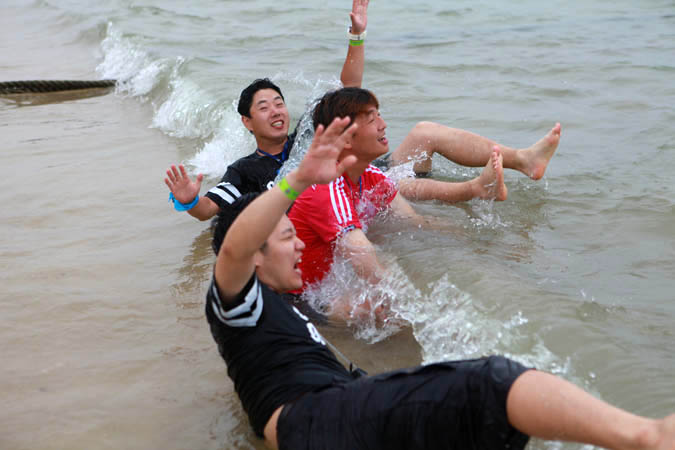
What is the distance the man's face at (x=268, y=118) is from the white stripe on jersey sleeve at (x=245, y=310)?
286cm

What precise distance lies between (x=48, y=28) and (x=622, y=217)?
15.8 meters

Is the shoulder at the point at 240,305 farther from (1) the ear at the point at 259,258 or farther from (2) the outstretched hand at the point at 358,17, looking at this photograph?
(2) the outstretched hand at the point at 358,17

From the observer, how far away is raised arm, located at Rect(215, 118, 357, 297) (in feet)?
7.88

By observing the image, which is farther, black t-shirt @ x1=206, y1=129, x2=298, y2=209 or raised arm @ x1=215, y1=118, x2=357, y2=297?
black t-shirt @ x1=206, y1=129, x2=298, y2=209

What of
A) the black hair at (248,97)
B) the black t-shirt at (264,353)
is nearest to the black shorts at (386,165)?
the black hair at (248,97)

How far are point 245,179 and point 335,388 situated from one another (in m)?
2.98

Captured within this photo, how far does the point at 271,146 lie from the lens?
17.8ft

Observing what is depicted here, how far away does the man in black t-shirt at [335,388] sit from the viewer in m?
2.09

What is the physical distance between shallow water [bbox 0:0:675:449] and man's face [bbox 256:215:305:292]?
74 centimetres

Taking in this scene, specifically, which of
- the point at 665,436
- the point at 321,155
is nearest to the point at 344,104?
the point at 321,155

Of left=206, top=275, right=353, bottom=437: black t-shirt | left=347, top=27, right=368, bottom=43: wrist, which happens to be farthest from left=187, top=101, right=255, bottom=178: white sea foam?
left=206, top=275, right=353, bottom=437: black t-shirt

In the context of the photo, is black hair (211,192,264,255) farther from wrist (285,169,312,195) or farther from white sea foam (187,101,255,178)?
white sea foam (187,101,255,178)

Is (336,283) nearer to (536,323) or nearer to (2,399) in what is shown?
(536,323)

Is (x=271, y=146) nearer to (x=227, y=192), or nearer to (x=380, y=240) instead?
(x=227, y=192)
